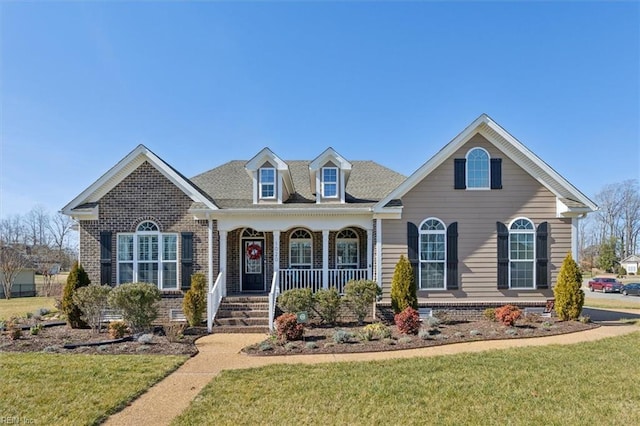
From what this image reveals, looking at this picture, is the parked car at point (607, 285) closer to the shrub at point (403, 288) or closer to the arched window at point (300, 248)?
the shrub at point (403, 288)

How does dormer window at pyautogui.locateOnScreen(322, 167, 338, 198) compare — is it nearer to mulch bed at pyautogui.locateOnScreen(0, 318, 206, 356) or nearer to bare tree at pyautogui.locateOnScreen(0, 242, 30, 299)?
mulch bed at pyautogui.locateOnScreen(0, 318, 206, 356)

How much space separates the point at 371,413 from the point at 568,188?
10824 millimetres

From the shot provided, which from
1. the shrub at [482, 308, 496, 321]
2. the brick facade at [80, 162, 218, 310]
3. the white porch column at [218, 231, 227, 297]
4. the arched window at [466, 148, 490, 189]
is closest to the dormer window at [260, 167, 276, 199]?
the white porch column at [218, 231, 227, 297]

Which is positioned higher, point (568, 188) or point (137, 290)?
point (568, 188)

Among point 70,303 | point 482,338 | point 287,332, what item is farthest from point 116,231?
point 482,338

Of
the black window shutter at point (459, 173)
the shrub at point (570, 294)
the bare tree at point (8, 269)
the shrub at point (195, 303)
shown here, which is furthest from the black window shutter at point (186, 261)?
the bare tree at point (8, 269)

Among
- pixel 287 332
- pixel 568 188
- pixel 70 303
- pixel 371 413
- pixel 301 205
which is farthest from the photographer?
pixel 301 205

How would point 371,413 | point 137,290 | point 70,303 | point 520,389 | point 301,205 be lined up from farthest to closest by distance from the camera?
point 301,205 → point 70,303 → point 137,290 → point 520,389 → point 371,413

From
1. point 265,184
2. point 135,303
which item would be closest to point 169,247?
point 135,303

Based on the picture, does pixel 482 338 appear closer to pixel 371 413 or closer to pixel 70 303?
pixel 371 413

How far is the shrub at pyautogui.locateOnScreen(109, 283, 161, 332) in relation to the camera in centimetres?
987

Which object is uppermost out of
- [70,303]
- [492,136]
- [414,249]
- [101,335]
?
[492,136]

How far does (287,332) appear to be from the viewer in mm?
9227

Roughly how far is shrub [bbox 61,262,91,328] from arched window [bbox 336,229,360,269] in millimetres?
8551
